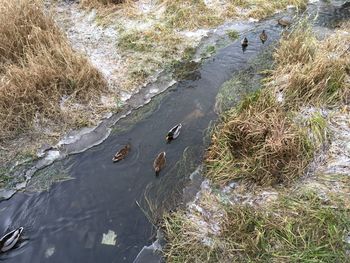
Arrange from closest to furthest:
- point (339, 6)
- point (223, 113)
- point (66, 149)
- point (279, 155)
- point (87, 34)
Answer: point (279, 155) < point (66, 149) < point (223, 113) < point (87, 34) < point (339, 6)

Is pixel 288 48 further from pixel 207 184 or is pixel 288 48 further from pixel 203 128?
pixel 207 184

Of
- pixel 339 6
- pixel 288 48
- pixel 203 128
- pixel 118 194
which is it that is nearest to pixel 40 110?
pixel 118 194

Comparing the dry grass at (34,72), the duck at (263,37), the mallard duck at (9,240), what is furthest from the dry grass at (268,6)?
the mallard duck at (9,240)

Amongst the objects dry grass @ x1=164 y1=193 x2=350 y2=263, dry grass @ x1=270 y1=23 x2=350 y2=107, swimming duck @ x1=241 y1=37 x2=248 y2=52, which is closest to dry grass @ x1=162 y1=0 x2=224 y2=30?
swimming duck @ x1=241 y1=37 x2=248 y2=52

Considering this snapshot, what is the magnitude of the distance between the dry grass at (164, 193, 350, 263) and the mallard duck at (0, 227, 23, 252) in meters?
1.80

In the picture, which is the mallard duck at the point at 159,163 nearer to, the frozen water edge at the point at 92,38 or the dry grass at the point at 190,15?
the frozen water edge at the point at 92,38

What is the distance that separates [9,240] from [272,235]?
3055 mm

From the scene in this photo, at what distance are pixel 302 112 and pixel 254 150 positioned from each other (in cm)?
131

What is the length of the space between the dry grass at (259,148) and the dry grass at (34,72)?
2640 mm

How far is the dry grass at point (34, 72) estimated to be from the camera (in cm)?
583

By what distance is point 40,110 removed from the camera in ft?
19.9

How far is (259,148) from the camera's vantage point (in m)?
4.89

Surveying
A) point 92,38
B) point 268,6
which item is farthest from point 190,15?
point 92,38

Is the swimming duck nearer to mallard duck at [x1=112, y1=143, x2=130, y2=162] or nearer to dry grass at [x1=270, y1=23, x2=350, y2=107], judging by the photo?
dry grass at [x1=270, y1=23, x2=350, y2=107]
